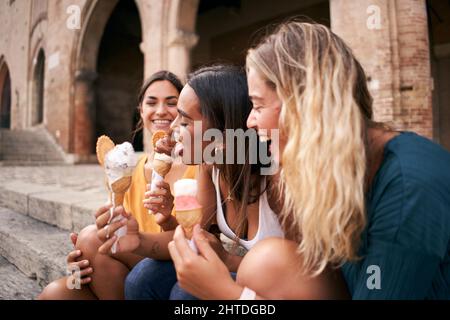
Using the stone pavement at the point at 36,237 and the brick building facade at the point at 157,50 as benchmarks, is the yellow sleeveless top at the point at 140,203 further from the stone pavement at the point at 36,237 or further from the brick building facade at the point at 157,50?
the brick building facade at the point at 157,50

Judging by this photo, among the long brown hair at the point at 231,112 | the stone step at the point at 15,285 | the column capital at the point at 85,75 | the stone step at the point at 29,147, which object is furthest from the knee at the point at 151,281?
the column capital at the point at 85,75

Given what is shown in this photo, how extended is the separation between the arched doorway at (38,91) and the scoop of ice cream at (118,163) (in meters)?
A: 14.5

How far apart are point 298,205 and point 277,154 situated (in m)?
0.19

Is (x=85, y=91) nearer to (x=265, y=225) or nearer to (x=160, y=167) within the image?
(x=160, y=167)

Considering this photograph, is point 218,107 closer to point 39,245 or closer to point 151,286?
point 151,286

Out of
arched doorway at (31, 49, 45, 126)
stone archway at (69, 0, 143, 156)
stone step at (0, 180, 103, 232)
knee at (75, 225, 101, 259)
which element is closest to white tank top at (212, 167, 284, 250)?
knee at (75, 225, 101, 259)

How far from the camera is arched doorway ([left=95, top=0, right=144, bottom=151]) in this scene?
12828 millimetres

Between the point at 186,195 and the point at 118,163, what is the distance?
320 mm

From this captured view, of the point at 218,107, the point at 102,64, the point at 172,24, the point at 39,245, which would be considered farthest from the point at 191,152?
the point at 102,64

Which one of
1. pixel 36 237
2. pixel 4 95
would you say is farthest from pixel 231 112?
pixel 4 95

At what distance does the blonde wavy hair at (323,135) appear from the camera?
857mm

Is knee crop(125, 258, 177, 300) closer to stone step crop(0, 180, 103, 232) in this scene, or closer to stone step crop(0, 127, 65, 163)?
stone step crop(0, 180, 103, 232)

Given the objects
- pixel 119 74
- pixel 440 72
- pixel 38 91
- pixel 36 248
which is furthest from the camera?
pixel 38 91

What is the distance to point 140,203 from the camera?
1.71m
